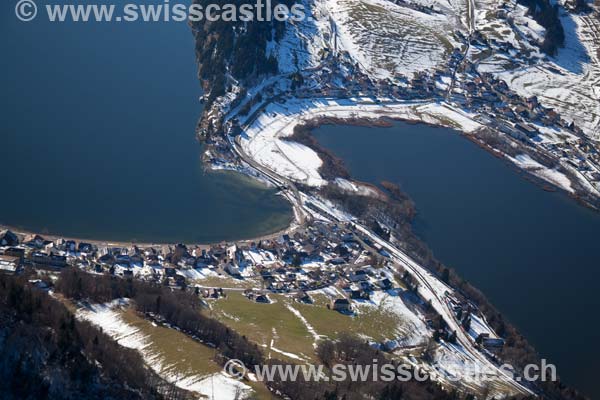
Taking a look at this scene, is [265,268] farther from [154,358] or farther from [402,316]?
[154,358]

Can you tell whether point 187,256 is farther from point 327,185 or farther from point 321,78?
point 321,78

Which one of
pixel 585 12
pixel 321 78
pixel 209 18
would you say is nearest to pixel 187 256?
pixel 321 78

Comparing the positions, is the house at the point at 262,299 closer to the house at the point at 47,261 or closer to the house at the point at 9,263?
the house at the point at 47,261

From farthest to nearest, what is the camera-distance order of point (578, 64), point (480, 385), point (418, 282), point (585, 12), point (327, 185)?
point (585, 12) → point (578, 64) → point (327, 185) → point (418, 282) → point (480, 385)

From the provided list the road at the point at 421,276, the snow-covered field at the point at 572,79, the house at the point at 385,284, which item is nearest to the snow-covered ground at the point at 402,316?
the house at the point at 385,284
